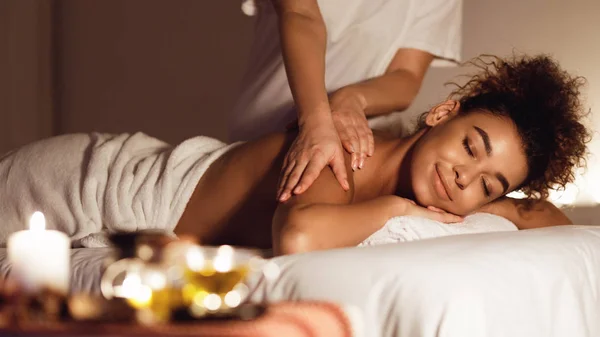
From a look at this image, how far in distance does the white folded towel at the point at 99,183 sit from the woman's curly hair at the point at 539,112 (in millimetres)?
613

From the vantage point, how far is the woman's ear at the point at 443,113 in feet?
5.79

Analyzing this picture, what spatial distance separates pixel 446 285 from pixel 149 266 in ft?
1.18

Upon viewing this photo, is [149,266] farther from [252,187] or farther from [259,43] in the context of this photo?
[259,43]

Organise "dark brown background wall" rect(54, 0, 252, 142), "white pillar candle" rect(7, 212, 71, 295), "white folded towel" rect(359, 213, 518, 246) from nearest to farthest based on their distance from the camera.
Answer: "white pillar candle" rect(7, 212, 71, 295), "white folded towel" rect(359, 213, 518, 246), "dark brown background wall" rect(54, 0, 252, 142)

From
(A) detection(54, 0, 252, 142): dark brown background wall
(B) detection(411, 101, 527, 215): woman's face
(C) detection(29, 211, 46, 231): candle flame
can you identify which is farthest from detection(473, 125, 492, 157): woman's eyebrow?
(A) detection(54, 0, 252, 142): dark brown background wall

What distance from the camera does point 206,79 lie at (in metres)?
3.38

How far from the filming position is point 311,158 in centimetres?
145

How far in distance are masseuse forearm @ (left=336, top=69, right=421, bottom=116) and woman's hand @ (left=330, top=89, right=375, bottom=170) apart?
2.4 inches

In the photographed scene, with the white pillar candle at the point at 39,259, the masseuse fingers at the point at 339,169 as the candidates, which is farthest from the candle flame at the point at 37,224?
the masseuse fingers at the point at 339,169

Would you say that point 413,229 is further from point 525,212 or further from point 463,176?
point 525,212

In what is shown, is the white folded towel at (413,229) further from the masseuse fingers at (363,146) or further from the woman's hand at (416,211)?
the masseuse fingers at (363,146)

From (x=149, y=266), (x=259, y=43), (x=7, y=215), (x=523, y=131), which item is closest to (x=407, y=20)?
(x=259, y=43)

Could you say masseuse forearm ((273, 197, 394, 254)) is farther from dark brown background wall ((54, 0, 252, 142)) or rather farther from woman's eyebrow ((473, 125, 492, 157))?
dark brown background wall ((54, 0, 252, 142))

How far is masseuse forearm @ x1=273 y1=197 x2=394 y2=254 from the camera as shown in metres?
1.28
